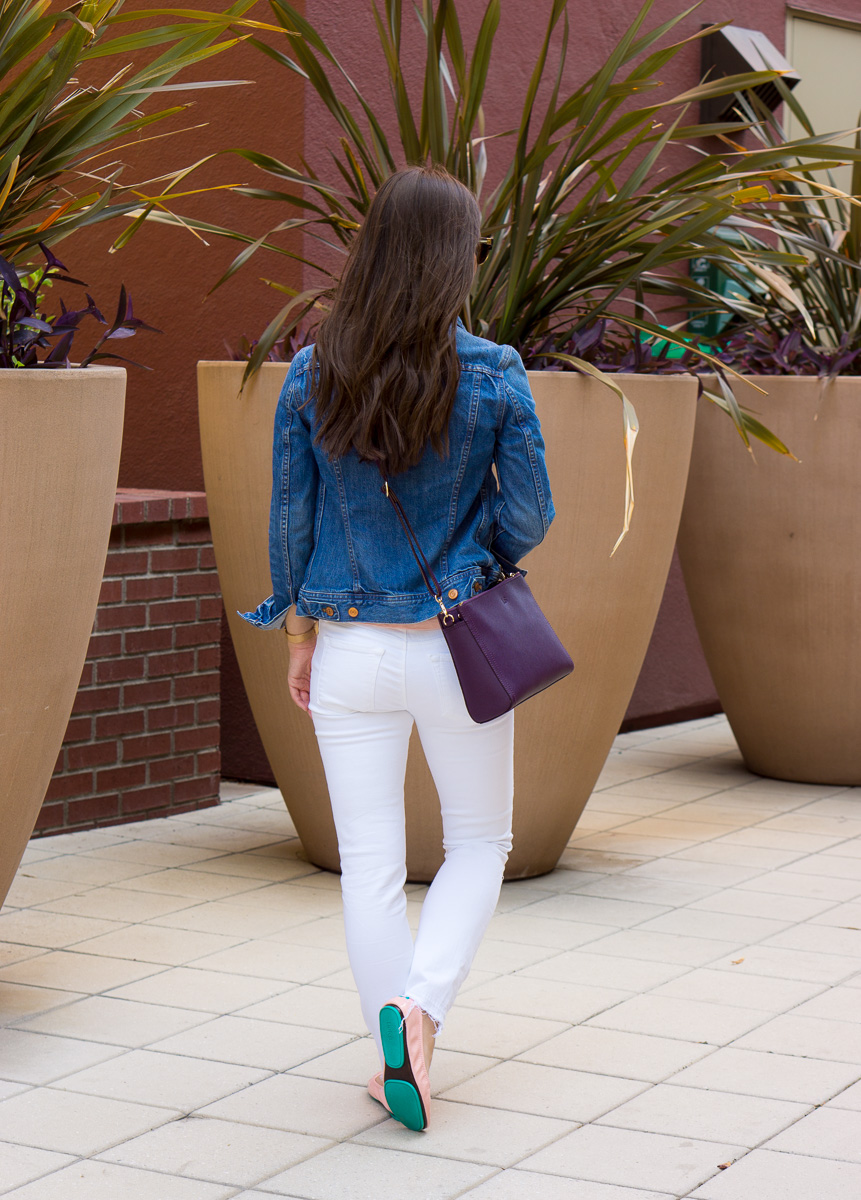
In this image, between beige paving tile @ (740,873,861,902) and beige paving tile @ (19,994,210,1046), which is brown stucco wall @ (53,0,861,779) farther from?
beige paving tile @ (19,994,210,1046)

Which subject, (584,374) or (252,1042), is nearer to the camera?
(252,1042)

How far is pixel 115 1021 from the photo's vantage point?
2996 mm

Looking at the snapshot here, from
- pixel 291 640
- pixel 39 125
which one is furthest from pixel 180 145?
pixel 291 640

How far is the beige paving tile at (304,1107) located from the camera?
2.53 metres

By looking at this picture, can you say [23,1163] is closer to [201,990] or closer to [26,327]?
[201,990]

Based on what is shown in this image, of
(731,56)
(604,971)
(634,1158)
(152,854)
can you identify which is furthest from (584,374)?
(731,56)

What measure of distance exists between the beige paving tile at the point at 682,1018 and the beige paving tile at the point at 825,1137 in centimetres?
37

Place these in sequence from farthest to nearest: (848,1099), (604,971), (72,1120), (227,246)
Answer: (227,246) → (604,971) → (848,1099) → (72,1120)

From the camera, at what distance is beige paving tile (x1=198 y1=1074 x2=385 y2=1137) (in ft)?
8.29

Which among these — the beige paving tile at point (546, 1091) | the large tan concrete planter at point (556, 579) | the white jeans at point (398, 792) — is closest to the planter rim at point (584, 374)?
the large tan concrete planter at point (556, 579)

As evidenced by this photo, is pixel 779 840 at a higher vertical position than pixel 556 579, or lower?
lower

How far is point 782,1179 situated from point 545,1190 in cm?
35

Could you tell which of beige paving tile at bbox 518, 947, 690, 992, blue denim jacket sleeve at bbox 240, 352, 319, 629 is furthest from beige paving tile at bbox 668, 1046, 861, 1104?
blue denim jacket sleeve at bbox 240, 352, 319, 629

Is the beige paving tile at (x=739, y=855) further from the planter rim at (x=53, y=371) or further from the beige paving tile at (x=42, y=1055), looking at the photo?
the planter rim at (x=53, y=371)
